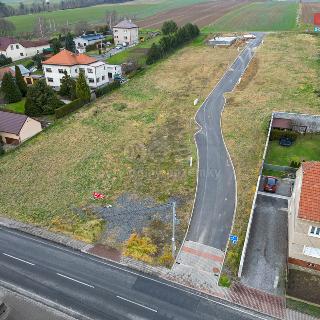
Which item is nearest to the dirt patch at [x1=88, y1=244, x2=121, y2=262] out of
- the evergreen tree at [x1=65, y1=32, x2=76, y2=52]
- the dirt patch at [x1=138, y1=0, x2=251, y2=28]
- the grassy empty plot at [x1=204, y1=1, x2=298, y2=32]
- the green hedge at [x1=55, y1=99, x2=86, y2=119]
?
the green hedge at [x1=55, y1=99, x2=86, y2=119]

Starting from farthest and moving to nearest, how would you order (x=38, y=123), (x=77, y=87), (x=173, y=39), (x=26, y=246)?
1. (x=173, y=39)
2. (x=77, y=87)
3. (x=38, y=123)
4. (x=26, y=246)

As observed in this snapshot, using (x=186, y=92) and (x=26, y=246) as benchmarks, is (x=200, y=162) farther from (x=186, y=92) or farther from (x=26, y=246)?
(x=186, y=92)

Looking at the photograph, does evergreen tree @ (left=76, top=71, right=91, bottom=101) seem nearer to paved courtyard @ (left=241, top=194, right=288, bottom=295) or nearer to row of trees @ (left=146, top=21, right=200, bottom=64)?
row of trees @ (left=146, top=21, right=200, bottom=64)

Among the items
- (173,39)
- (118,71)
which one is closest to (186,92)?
(118,71)

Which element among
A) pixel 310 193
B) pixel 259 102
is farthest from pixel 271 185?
pixel 259 102

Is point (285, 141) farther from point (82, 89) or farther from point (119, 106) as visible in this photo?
point (82, 89)
